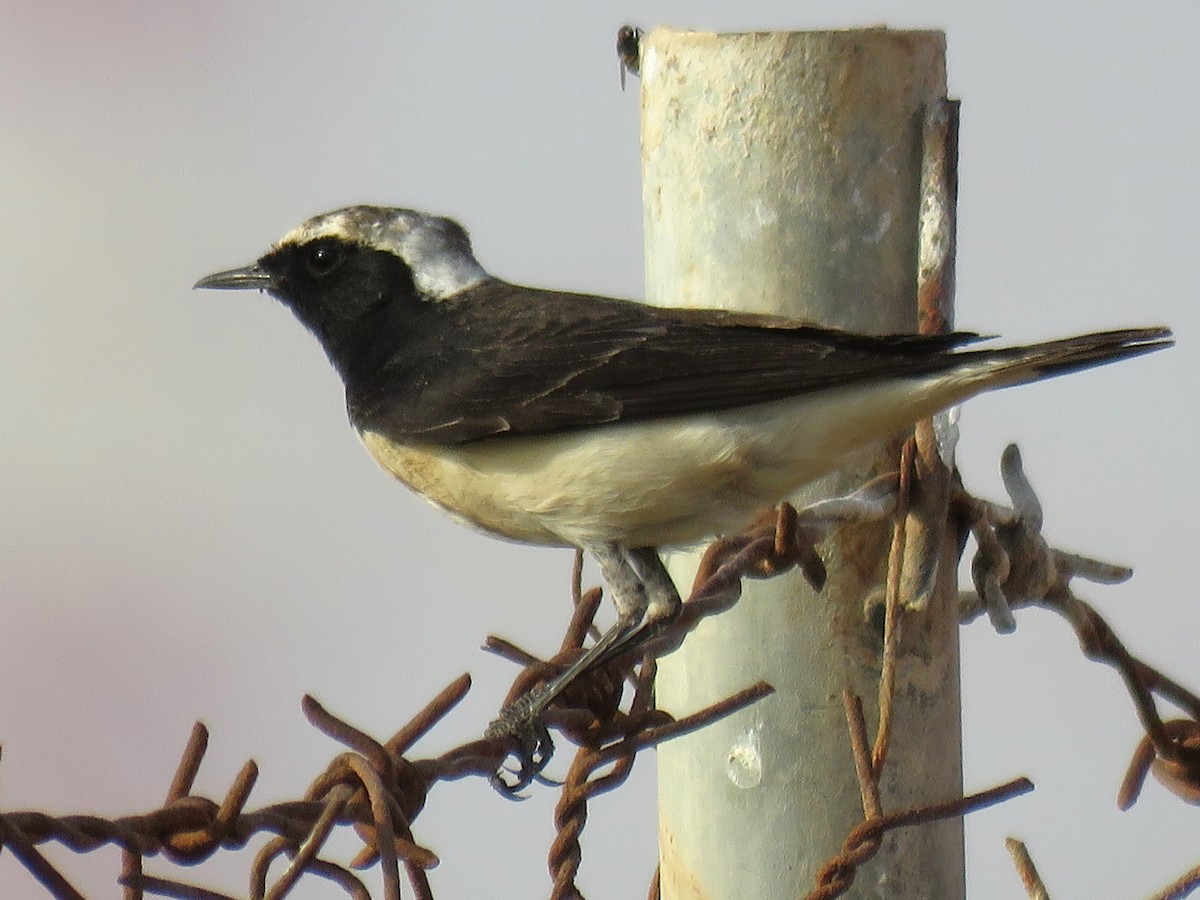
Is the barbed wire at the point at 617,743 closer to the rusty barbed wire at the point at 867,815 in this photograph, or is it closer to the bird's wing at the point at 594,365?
the rusty barbed wire at the point at 867,815

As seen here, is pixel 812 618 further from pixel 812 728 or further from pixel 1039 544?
pixel 1039 544

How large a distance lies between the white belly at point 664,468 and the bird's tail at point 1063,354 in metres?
0.12

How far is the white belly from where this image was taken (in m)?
3.33

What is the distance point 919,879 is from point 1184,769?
564 millimetres

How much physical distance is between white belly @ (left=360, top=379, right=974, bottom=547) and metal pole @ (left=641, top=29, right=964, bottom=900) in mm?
216

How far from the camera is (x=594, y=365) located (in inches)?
140

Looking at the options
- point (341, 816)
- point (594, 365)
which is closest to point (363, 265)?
point (594, 365)

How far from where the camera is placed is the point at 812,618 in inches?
124

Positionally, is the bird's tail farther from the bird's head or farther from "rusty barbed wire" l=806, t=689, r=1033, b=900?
the bird's head

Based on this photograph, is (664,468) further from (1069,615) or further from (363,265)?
(363,265)

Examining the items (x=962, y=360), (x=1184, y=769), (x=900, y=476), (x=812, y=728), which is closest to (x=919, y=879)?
(x=812, y=728)

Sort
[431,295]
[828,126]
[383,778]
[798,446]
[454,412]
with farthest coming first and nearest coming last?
[431,295], [454,412], [798,446], [828,126], [383,778]

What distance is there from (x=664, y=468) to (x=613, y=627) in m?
0.35

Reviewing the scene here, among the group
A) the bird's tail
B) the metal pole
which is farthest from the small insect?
the bird's tail
